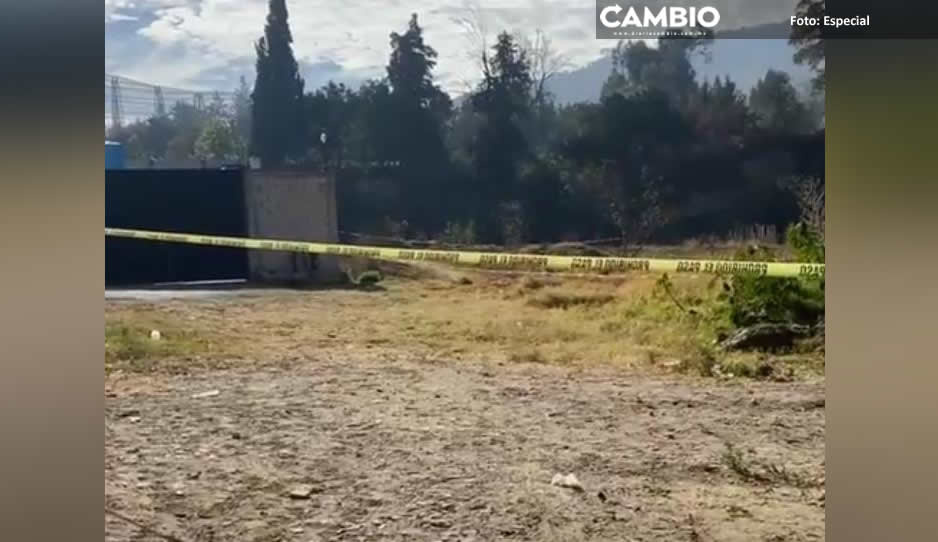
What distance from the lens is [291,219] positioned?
7.19 ft

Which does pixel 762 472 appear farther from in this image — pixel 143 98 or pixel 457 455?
pixel 143 98

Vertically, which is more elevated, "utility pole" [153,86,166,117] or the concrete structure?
"utility pole" [153,86,166,117]

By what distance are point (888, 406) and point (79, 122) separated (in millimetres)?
2128

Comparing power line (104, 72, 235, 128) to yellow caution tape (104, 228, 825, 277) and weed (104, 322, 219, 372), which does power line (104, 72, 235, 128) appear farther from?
weed (104, 322, 219, 372)

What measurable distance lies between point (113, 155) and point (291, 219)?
0.47 meters

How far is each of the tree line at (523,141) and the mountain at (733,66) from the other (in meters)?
0.02

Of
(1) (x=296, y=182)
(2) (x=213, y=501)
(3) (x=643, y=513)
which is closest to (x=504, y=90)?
(1) (x=296, y=182)

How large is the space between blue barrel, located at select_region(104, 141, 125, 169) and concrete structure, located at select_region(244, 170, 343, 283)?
12.3 inches

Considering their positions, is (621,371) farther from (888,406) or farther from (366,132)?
(366,132)

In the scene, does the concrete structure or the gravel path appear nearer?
the gravel path

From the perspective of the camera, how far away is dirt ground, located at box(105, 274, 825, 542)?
2.07 meters

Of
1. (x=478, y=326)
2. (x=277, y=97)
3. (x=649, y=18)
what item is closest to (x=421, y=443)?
(x=478, y=326)

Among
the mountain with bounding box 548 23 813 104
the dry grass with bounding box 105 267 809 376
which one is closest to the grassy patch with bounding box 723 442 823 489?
the dry grass with bounding box 105 267 809 376

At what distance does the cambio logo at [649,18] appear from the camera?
2.11 meters
